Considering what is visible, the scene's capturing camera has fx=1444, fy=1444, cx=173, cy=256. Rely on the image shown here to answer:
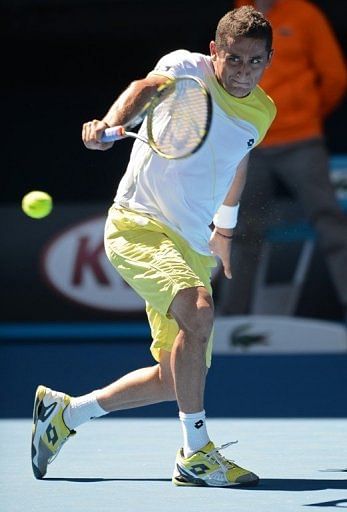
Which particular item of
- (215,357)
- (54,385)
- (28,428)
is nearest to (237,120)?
(28,428)

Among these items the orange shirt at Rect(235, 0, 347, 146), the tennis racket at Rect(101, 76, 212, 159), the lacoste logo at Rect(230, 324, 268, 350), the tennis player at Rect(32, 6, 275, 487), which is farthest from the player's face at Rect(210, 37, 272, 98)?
the lacoste logo at Rect(230, 324, 268, 350)

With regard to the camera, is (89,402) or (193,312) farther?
(89,402)

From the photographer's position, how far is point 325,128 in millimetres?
8930

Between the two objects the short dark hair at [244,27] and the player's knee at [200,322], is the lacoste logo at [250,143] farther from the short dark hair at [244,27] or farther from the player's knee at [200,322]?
the player's knee at [200,322]

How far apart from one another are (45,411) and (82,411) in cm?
14

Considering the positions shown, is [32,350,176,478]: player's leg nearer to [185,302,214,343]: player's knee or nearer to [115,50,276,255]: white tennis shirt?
[185,302,214,343]: player's knee

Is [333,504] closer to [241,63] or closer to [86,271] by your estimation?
[241,63]

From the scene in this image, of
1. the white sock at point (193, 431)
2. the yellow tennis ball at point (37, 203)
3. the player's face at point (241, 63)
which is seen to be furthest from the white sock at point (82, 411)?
the player's face at point (241, 63)

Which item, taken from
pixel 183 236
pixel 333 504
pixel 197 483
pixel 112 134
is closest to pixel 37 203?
pixel 183 236

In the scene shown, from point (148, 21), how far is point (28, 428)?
3820mm

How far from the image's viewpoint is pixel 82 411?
5207mm

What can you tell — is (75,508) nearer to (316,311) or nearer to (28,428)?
(28,428)

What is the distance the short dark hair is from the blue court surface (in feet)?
4.93

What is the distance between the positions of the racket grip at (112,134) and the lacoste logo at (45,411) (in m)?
1.17
